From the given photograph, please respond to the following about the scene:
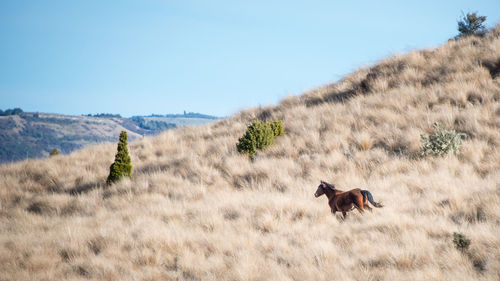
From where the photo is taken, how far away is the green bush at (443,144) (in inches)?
277

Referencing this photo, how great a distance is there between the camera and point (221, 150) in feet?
34.7

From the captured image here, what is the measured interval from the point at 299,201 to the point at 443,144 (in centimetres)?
413

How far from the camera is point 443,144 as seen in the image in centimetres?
705

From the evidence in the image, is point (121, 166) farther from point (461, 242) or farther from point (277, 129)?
point (461, 242)

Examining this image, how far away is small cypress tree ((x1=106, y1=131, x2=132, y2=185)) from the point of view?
8.92 meters

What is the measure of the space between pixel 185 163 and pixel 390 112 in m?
7.18

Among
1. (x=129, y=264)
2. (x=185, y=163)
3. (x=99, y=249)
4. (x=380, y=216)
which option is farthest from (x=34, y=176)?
(x=380, y=216)

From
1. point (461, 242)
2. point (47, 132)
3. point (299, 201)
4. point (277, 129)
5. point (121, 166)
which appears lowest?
point (47, 132)

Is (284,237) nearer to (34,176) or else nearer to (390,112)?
(390,112)

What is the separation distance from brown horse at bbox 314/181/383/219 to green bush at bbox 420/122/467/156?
341cm

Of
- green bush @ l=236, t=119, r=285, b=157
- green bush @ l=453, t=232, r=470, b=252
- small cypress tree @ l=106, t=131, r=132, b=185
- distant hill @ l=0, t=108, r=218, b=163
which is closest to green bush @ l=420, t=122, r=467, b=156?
green bush @ l=453, t=232, r=470, b=252

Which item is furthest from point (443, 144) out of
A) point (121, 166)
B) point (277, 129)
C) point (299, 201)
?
point (121, 166)

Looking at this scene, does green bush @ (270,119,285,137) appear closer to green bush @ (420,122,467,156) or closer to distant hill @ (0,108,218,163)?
green bush @ (420,122,467,156)

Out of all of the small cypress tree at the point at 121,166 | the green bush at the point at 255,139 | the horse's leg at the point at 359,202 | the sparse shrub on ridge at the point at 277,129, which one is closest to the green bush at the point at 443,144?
the horse's leg at the point at 359,202
